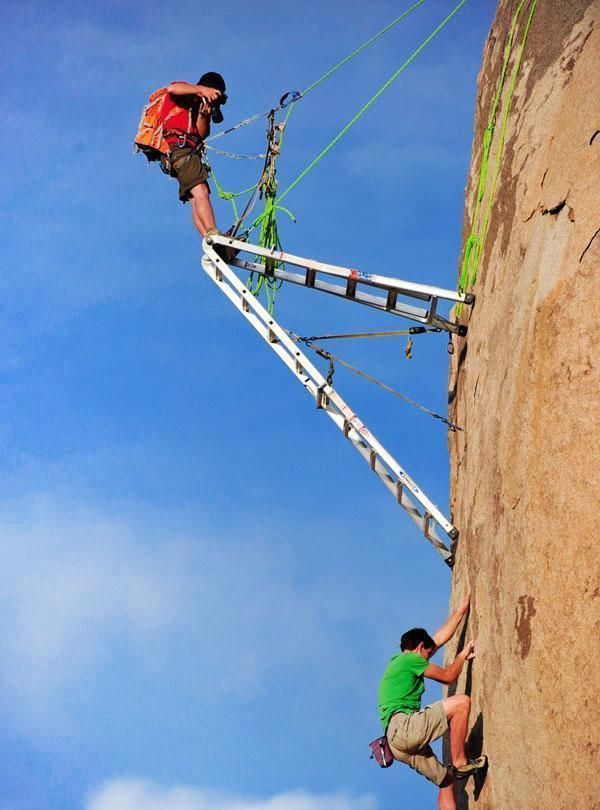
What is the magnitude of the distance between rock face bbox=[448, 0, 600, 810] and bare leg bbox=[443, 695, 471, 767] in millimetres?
191

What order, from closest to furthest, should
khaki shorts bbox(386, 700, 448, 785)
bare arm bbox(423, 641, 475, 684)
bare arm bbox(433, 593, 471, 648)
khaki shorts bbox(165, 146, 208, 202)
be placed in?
1. khaki shorts bbox(386, 700, 448, 785)
2. bare arm bbox(423, 641, 475, 684)
3. bare arm bbox(433, 593, 471, 648)
4. khaki shorts bbox(165, 146, 208, 202)

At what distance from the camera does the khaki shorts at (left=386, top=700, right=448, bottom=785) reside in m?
9.84

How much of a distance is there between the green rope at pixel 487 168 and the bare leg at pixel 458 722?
426cm

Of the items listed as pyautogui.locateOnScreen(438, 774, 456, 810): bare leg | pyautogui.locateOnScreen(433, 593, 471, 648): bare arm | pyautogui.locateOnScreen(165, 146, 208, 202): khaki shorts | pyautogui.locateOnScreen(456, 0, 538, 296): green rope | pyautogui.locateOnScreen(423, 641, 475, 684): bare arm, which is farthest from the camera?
pyautogui.locateOnScreen(165, 146, 208, 202): khaki shorts

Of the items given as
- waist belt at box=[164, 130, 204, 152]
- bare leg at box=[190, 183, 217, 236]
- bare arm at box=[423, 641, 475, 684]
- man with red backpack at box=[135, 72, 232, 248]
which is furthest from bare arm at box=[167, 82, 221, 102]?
bare arm at box=[423, 641, 475, 684]

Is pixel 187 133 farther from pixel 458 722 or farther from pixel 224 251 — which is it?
pixel 458 722

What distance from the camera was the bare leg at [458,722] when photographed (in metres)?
9.77

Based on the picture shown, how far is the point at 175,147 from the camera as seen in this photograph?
41.9 ft

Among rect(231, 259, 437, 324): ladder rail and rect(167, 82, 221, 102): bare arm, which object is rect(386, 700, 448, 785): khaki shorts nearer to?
rect(231, 259, 437, 324): ladder rail

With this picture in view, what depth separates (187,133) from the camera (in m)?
12.9

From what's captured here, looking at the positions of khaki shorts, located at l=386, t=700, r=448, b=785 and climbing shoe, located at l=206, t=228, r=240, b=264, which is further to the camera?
climbing shoe, located at l=206, t=228, r=240, b=264

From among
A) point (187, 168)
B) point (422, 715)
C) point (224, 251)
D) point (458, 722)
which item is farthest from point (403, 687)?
point (187, 168)

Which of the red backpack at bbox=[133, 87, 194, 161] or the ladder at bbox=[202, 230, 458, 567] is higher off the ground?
the red backpack at bbox=[133, 87, 194, 161]

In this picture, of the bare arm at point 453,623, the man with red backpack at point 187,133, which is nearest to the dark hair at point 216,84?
the man with red backpack at point 187,133
